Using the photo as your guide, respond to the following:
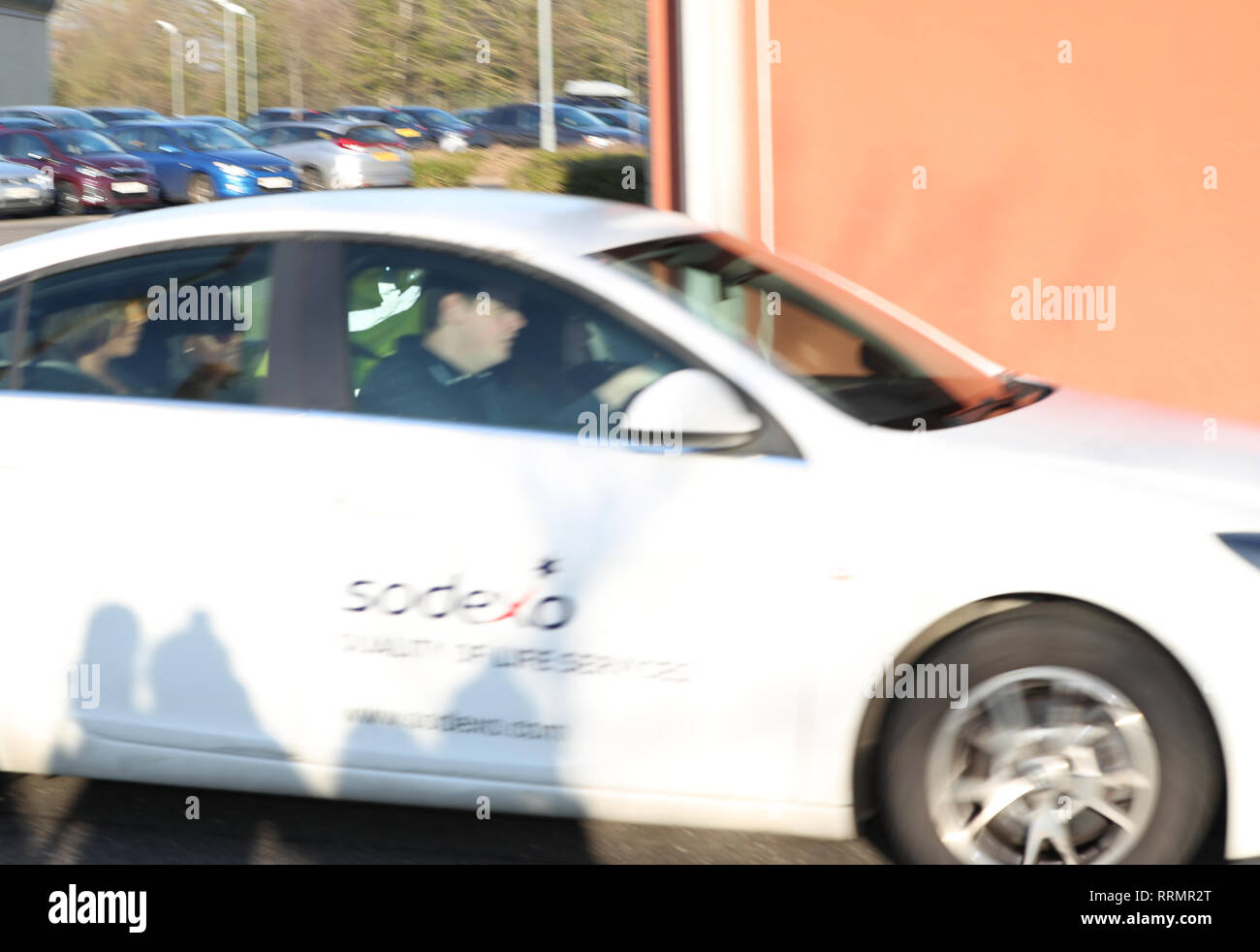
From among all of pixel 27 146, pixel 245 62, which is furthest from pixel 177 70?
pixel 27 146

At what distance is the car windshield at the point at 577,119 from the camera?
33.9m

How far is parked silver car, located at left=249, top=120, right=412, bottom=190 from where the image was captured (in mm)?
27641

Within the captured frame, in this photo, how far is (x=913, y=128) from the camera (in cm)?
790

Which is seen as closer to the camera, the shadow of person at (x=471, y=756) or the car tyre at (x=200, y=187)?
the shadow of person at (x=471, y=756)

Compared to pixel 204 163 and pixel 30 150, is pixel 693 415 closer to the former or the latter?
pixel 204 163

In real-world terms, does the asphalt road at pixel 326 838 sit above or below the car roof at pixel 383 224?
below

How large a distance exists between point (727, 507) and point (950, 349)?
129cm

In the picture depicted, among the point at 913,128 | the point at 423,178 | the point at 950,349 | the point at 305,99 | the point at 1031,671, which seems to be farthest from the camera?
the point at 305,99

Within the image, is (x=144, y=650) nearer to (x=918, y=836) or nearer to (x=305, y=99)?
(x=918, y=836)

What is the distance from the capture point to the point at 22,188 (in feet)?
81.6

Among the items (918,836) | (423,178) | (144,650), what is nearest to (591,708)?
(918,836)

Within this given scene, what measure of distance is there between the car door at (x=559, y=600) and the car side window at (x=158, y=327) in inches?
13.9

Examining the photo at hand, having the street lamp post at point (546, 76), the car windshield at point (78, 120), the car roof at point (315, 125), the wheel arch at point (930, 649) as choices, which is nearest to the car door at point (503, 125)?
the car roof at point (315, 125)

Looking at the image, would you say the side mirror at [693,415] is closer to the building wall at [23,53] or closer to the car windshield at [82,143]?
the car windshield at [82,143]
